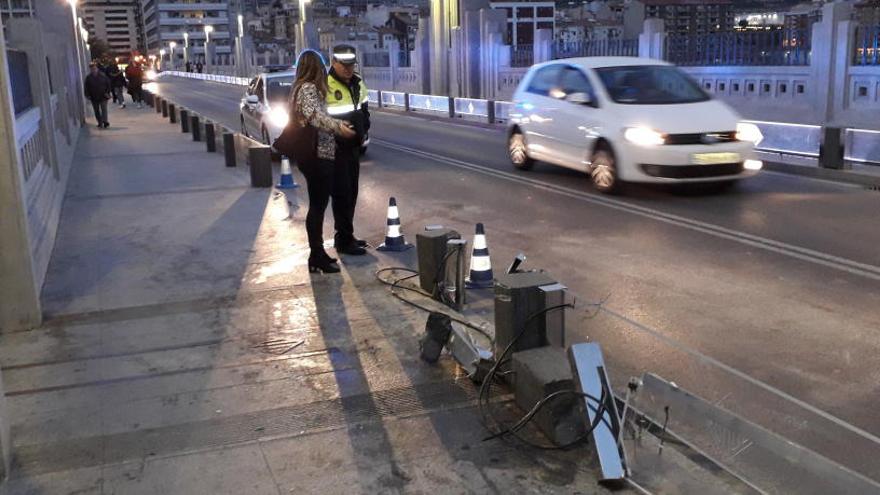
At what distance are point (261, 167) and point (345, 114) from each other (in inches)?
208

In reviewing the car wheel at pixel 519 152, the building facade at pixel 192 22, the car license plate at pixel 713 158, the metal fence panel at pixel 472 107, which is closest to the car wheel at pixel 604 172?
the car license plate at pixel 713 158

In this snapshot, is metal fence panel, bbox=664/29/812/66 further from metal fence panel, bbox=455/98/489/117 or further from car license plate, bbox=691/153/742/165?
car license plate, bbox=691/153/742/165

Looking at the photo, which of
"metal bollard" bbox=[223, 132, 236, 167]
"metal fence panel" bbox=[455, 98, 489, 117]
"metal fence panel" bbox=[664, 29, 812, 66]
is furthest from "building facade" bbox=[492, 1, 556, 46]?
"metal bollard" bbox=[223, 132, 236, 167]

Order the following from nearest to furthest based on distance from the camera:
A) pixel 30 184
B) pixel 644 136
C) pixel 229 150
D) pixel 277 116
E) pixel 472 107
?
pixel 30 184, pixel 644 136, pixel 229 150, pixel 277 116, pixel 472 107

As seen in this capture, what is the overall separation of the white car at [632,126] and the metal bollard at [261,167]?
404 centimetres

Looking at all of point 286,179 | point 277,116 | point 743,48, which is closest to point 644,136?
point 286,179

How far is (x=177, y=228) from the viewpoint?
388 inches

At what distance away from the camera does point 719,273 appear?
7.39 metres

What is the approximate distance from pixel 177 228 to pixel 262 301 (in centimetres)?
352

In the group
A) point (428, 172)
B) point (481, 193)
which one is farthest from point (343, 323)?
point (428, 172)

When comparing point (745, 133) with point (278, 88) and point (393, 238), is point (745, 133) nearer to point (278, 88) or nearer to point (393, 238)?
point (393, 238)

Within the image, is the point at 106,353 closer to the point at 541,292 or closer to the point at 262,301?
the point at 262,301

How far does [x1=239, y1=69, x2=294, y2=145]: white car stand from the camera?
1689 cm

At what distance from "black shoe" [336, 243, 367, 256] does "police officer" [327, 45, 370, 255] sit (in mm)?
16
